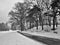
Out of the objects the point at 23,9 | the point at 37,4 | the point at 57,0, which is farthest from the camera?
the point at 23,9

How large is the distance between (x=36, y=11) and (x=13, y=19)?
23.0m

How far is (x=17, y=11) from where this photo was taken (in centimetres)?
4150

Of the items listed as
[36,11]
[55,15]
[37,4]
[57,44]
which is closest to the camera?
[57,44]

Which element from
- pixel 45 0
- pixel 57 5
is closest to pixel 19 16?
pixel 45 0

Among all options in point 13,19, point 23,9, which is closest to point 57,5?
point 23,9

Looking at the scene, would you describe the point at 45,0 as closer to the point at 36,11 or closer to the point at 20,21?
the point at 36,11

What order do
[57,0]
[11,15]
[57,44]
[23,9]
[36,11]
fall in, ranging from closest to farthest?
1. [57,44]
2. [57,0]
3. [36,11]
4. [23,9]
5. [11,15]

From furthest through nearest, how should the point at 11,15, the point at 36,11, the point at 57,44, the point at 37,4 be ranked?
the point at 11,15
the point at 36,11
the point at 37,4
the point at 57,44

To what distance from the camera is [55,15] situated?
16000mm

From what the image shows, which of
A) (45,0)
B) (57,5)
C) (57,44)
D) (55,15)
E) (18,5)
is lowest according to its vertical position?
(57,44)

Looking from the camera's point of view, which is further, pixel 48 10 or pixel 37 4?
pixel 37 4

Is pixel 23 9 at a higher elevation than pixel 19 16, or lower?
higher

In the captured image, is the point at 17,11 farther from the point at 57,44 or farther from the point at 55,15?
the point at 57,44

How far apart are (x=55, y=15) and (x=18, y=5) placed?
2747cm
